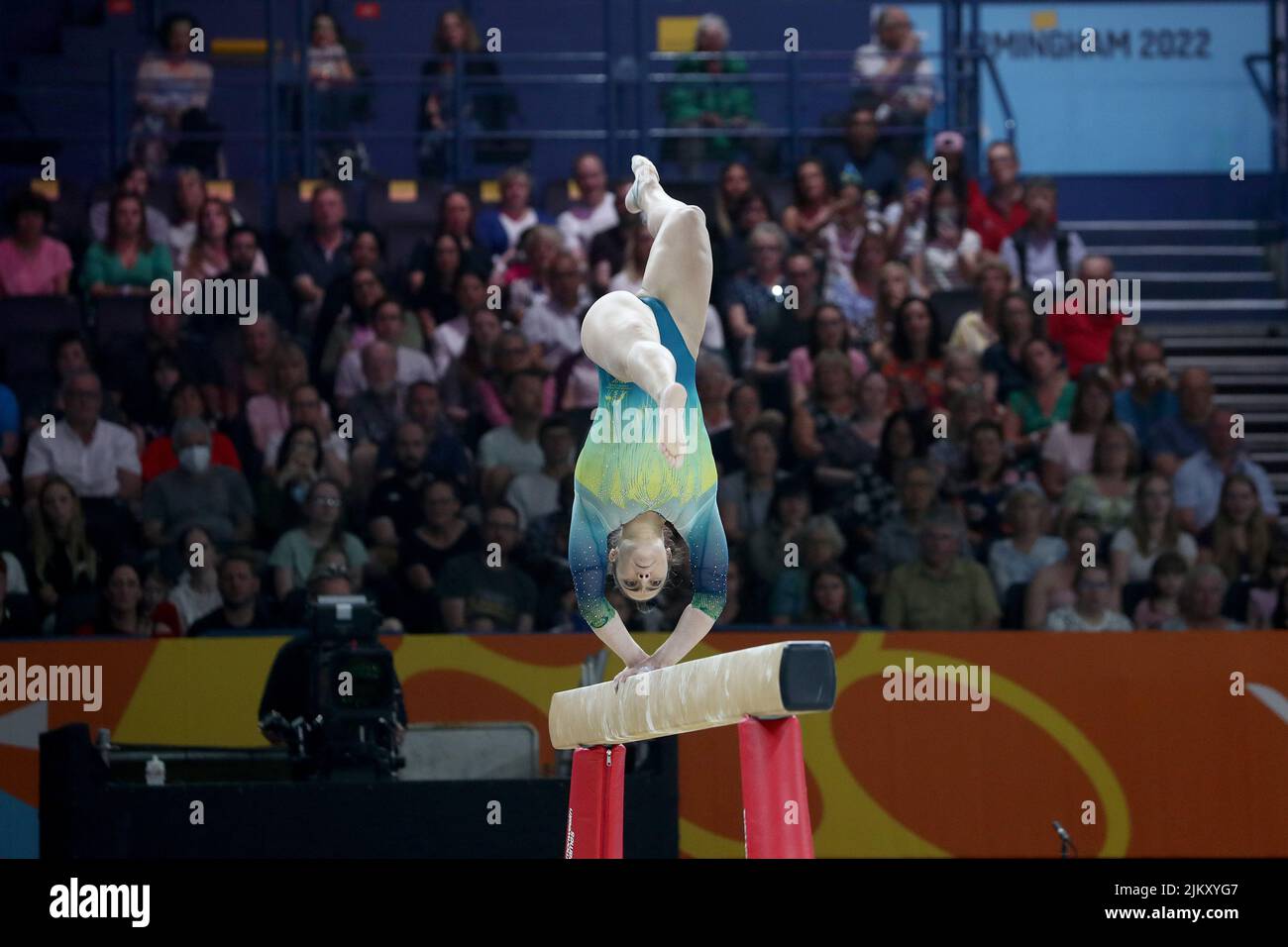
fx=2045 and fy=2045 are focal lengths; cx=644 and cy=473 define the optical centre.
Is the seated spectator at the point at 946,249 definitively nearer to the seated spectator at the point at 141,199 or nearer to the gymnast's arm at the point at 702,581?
the seated spectator at the point at 141,199

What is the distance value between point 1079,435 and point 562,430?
7.55 ft

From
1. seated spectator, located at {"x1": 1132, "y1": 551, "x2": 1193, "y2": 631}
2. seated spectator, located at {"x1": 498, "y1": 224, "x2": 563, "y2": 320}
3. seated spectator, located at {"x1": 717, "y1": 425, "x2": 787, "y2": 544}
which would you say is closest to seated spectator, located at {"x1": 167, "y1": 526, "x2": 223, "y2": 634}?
seated spectator, located at {"x1": 498, "y1": 224, "x2": 563, "y2": 320}

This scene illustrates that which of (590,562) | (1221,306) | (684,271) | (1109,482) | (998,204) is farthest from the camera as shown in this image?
(1221,306)

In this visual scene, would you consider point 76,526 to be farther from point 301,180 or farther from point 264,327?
point 301,180

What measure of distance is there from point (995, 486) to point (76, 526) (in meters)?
3.89

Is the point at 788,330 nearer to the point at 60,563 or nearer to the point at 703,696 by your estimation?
the point at 60,563

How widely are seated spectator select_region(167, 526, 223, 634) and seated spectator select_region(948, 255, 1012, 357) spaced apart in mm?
3530

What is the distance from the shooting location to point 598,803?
5.89 meters

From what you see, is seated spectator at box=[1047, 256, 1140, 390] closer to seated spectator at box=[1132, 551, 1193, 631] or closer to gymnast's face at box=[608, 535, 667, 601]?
seated spectator at box=[1132, 551, 1193, 631]

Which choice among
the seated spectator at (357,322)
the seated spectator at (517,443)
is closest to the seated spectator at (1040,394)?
the seated spectator at (517,443)

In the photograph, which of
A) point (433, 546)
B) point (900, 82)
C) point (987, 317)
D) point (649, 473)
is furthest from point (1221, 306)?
point (649, 473)

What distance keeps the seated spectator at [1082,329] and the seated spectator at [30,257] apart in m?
4.78

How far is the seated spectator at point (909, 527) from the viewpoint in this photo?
8.57 meters

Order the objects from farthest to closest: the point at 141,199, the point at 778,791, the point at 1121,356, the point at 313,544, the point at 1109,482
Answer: the point at 141,199 < the point at 1121,356 < the point at 1109,482 < the point at 313,544 < the point at 778,791
